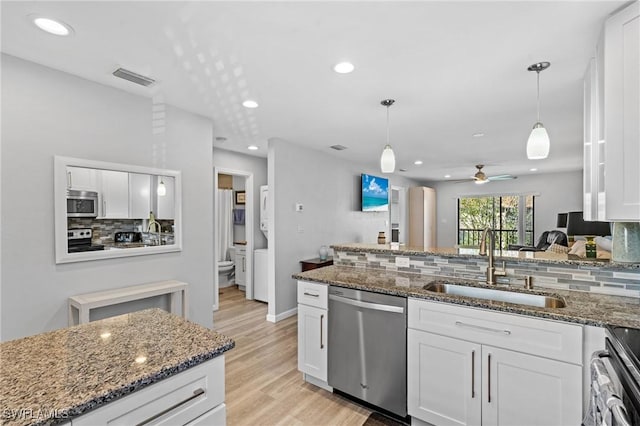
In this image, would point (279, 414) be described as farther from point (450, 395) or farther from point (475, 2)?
point (475, 2)

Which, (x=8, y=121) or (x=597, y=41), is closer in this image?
(x=597, y=41)

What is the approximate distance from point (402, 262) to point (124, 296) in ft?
7.52

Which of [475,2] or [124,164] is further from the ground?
[475,2]

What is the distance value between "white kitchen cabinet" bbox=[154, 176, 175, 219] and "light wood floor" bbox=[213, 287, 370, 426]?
4.97 feet

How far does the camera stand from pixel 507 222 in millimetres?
8273

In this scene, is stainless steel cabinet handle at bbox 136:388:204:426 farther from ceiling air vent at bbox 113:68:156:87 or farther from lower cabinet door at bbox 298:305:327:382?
ceiling air vent at bbox 113:68:156:87

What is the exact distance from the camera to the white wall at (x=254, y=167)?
4699 millimetres

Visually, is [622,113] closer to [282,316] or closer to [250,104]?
[250,104]

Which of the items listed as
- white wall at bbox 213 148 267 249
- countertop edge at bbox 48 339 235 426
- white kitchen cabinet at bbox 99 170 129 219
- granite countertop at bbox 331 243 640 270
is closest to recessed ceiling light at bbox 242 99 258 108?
white kitchen cabinet at bbox 99 170 129 219

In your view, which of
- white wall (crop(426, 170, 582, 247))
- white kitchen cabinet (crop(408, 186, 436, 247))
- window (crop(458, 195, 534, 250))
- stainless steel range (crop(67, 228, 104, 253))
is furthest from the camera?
white kitchen cabinet (crop(408, 186, 436, 247))

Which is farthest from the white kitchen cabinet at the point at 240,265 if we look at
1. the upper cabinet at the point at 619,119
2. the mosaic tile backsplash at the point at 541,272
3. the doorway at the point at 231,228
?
the upper cabinet at the point at 619,119

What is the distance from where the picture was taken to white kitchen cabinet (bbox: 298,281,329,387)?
241 cm

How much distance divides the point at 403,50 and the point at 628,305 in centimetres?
196

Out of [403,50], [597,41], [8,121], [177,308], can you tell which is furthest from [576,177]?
[8,121]
